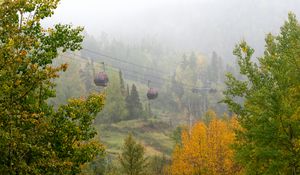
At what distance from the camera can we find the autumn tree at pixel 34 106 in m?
11.8

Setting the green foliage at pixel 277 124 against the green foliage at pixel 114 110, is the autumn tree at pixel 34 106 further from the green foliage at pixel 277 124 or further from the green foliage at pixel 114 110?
the green foliage at pixel 114 110

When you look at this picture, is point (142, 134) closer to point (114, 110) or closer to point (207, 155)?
point (114, 110)

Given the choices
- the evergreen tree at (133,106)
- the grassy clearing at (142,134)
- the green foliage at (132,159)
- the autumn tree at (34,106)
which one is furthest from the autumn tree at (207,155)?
the evergreen tree at (133,106)

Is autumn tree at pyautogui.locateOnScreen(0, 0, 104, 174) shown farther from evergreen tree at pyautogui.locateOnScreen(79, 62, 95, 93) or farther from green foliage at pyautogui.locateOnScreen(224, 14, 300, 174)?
evergreen tree at pyautogui.locateOnScreen(79, 62, 95, 93)

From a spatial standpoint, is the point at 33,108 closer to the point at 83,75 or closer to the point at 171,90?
the point at 83,75

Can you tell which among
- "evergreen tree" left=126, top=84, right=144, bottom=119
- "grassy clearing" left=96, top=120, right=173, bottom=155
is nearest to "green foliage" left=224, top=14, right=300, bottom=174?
"grassy clearing" left=96, top=120, right=173, bottom=155

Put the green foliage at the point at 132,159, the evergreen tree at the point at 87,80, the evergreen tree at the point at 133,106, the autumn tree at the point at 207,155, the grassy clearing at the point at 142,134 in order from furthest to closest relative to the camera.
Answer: the evergreen tree at the point at 87,80 → the evergreen tree at the point at 133,106 → the grassy clearing at the point at 142,134 → the autumn tree at the point at 207,155 → the green foliage at the point at 132,159

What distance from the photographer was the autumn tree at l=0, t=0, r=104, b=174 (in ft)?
38.8

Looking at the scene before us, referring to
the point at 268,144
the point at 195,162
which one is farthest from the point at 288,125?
the point at 195,162

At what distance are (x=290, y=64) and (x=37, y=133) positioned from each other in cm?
1734

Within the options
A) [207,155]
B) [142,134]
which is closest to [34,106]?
[207,155]

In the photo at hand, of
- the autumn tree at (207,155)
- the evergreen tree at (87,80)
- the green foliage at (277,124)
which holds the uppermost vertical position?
the evergreen tree at (87,80)

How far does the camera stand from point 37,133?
12.5 metres

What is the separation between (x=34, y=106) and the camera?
13234mm
